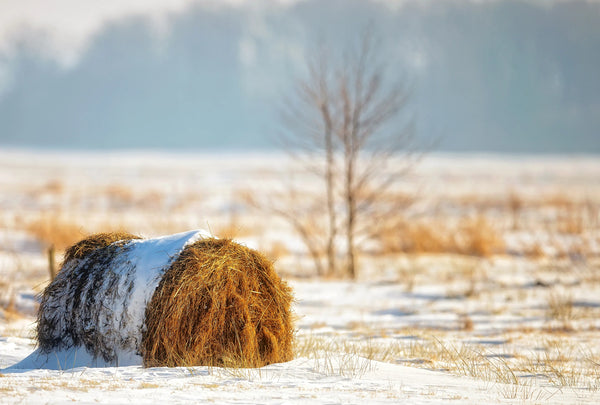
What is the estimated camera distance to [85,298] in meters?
6.10

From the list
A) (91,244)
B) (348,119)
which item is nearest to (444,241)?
(348,119)

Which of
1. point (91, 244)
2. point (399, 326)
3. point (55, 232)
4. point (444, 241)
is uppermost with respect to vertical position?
point (55, 232)

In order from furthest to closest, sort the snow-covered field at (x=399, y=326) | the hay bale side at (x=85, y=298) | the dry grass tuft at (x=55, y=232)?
the dry grass tuft at (x=55, y=232), the hay bale side at (x=85, y=298), the snow-covered field at (x=399, y=326)

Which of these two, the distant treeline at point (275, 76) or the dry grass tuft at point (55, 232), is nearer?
the dry grass tuft at point (55, 232)

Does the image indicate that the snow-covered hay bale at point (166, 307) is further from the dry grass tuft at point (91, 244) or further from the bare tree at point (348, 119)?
the bare tree at point (348, 119)

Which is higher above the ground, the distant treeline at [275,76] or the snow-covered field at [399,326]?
the distant treeline at [275,76]

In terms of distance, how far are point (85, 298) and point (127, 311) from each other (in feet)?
1.58

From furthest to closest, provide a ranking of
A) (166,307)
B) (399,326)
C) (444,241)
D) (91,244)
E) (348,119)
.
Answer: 1. (444,241)
2. (348,119)
3. (399,326)
4. (91,244)
5. (166,307)

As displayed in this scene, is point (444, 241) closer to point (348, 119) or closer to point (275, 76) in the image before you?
point (348, 119)

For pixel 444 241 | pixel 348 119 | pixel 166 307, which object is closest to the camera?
pixel 166 307

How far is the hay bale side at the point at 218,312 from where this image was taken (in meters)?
5.89

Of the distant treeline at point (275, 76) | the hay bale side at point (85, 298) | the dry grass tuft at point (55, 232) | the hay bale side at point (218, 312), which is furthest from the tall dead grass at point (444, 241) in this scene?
the distant treeline at point (275, 76)

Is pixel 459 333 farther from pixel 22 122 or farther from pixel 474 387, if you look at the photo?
pixel 22 122

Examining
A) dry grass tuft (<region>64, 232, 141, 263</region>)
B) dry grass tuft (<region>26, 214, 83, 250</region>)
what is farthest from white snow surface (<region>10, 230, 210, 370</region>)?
dry grass tuft (<region>26, 214, 83, 250</region>)
